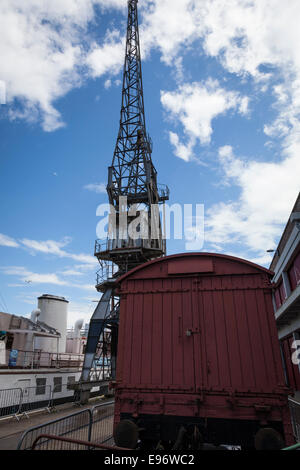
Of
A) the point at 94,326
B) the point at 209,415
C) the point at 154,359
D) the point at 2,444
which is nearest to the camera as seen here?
the point at 209,415

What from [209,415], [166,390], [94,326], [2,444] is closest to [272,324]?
[209,415]

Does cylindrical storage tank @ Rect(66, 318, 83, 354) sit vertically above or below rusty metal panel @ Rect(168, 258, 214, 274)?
below

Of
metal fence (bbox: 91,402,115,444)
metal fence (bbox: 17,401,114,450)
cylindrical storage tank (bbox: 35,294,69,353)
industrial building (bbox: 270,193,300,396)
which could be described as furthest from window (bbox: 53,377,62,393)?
industrial building (bbox: 270,193,300,396)

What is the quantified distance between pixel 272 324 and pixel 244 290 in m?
0.97

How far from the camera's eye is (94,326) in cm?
1897

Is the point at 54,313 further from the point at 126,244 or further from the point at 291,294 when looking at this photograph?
the point at 291,294

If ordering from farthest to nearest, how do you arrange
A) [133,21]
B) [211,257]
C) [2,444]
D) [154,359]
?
[133,21] < [2,444] < [211,257] < [154,359]

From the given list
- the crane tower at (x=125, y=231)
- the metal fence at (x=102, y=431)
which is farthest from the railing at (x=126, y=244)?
the metal fence at (x=102, y=431)

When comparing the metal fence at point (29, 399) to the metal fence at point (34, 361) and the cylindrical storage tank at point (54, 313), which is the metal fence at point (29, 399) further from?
the cylindrical storage tank at point (54, 313)

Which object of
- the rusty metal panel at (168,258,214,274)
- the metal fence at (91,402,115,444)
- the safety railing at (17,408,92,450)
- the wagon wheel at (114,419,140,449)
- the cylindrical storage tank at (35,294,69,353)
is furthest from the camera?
the cylindrical storage tank at (35,294,69,353)

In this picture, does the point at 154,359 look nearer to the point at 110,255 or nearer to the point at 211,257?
the point at 211,257

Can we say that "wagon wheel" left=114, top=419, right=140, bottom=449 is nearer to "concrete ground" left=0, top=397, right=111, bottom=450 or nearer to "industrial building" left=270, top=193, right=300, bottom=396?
"concrete ground" left=0, top=397, right=111, bottom=450

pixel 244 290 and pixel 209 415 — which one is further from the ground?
pixel 244 290

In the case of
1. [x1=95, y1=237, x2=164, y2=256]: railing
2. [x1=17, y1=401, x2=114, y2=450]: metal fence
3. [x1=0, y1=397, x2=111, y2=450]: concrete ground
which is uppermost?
[x1=95, y1=237, x2=164, y2=256]: railing
